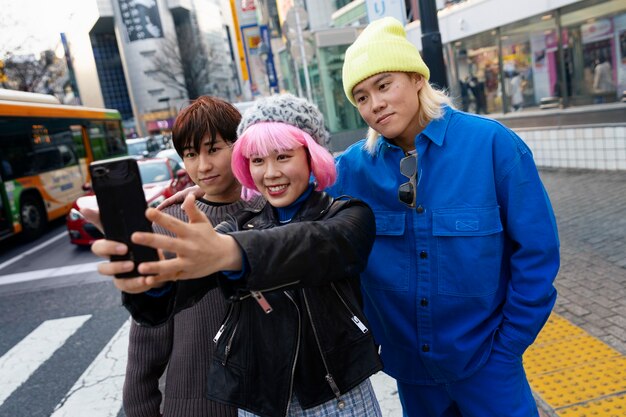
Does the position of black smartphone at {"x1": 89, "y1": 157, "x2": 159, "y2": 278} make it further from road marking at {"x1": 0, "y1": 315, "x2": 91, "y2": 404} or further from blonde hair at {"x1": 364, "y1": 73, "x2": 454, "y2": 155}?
road marking at {"x1": 0, "y1": 315, "x2": 91, "y2": 404}

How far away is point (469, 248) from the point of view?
1.63m

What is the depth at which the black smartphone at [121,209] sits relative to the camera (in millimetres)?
944

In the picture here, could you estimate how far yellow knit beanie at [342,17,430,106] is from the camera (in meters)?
1.70

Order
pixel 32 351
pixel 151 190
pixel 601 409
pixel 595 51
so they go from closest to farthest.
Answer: pixel 601 409 < pixel 32 351 < pixel 151 190 < pixel 595 51

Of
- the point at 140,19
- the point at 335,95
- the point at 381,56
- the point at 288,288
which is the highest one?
the point at 140,19

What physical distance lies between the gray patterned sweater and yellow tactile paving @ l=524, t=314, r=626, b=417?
2000 millimetres

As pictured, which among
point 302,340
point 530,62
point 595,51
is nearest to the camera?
point 302,340

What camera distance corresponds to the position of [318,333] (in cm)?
138

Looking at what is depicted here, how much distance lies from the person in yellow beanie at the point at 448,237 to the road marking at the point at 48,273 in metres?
6.90

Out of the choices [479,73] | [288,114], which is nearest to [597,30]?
[479,73]

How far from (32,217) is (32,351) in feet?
23.6

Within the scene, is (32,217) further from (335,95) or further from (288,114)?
(288,114)

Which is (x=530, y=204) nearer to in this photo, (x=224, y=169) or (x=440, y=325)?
(x=440, y=325)

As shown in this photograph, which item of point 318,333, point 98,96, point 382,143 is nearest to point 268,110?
point 382,143
